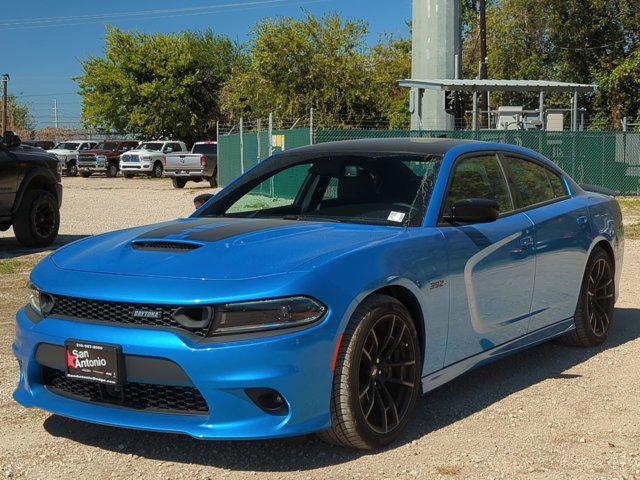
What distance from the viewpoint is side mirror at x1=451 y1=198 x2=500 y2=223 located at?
506 centimetres

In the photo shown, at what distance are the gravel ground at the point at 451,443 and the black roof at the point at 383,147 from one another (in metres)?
1.41

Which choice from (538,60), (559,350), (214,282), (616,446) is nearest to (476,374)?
(559,350)

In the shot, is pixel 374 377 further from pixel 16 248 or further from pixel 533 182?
pixel 16 248

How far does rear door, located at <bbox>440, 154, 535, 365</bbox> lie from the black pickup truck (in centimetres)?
845

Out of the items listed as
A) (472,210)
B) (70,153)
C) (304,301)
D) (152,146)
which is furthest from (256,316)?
(70,153)

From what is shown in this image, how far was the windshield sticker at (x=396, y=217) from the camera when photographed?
513 cm

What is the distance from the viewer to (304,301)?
13.4 ft

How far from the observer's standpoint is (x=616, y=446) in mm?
4609

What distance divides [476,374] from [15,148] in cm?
914

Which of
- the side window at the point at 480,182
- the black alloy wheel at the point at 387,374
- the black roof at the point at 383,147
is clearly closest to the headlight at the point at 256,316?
the black alloy wheel at the point at 387,374

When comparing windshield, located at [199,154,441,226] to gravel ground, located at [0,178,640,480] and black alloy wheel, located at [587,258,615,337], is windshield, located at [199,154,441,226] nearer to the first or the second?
gravel ground, located at [0,178,640,480]

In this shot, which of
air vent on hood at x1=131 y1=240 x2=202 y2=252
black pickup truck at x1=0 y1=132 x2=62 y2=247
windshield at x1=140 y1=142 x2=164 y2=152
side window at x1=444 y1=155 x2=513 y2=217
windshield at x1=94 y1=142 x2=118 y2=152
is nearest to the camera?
air vent on hood at x1=131 y1=240 x2=202 y2=252

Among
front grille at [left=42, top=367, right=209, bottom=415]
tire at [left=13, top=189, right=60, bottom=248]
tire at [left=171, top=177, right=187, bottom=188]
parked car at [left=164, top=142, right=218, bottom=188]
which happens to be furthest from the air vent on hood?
tire at [left=171, top=177, right=187, bottom=188]

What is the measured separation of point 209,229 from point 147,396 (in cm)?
105
